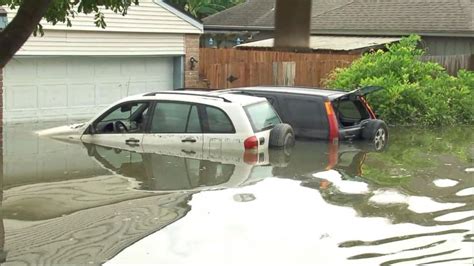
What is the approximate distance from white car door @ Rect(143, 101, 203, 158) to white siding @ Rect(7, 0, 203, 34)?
5.99 meters

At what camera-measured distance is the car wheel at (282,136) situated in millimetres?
11602

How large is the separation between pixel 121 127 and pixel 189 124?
4.40 feet

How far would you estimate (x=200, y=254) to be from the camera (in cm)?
636

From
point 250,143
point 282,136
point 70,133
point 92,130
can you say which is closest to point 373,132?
point 282,136

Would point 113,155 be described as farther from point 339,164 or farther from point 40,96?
point 40,96

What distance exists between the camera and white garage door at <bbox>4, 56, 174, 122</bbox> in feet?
52.6

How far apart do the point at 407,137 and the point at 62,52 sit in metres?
8.34

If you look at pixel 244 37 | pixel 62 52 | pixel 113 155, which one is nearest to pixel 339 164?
pixel 113 155

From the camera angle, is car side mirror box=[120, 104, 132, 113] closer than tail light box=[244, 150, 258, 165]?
No

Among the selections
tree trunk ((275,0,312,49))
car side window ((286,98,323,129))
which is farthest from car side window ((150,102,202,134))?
tree trunk ((275,0,312,49))

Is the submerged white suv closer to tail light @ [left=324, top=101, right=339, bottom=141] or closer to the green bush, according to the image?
tail light @ [left=324, top=101, right=339, bottom=141]

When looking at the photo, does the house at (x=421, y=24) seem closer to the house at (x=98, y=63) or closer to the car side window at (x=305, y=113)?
the house at (x=98, y=63)

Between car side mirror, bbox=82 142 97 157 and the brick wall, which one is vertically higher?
the brick wall

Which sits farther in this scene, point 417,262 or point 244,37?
point 244,37
